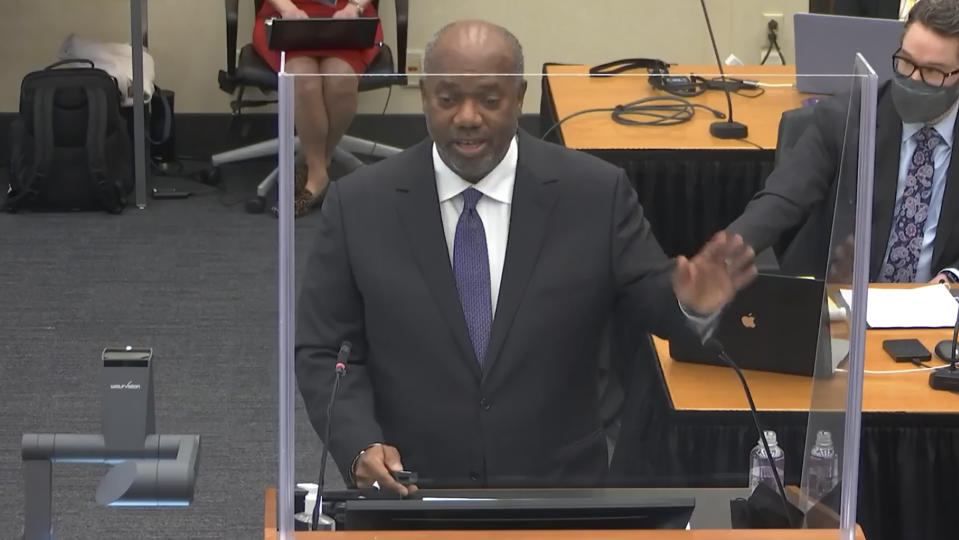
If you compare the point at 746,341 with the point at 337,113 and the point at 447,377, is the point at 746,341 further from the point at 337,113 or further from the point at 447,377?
the point at 337,113

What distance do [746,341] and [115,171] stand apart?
155 inches

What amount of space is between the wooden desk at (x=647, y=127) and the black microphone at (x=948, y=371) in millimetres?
520

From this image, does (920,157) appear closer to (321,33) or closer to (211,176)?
(321,33)

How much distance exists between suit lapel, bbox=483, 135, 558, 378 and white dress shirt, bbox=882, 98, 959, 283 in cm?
139

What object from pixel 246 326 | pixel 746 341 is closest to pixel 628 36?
pixel 246 326

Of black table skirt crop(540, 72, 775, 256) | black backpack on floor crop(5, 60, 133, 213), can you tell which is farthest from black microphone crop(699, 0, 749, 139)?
black backpack on floor crop(5, 60, 133, 213)

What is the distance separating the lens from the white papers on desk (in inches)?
112

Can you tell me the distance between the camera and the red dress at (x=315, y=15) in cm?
559

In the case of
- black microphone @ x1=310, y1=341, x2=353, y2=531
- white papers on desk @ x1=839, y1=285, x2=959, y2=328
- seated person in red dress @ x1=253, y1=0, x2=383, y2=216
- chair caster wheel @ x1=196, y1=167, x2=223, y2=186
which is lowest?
chair caster wheel @ x1=196, y1=167, x2=223, y2=186

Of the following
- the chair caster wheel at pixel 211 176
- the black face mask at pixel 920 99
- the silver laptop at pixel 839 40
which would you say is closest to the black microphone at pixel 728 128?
the black face mask at pixel 920 99

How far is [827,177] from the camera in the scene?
1.62 meters

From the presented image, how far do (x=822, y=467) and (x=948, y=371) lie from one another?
1043mm

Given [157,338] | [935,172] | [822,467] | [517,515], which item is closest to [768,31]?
[157,338]

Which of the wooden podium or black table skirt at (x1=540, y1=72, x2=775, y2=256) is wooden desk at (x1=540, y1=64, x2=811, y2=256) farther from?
the wooden podium
